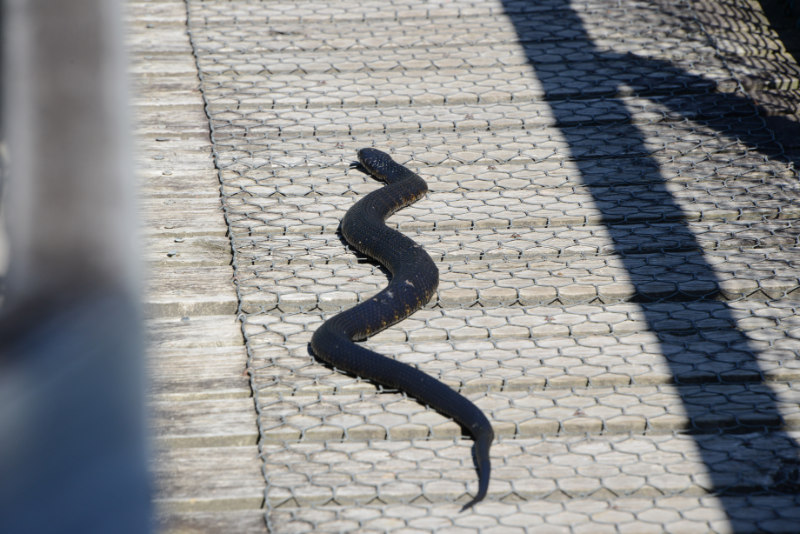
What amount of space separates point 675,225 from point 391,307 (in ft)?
4.45

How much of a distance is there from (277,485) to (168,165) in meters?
2.31

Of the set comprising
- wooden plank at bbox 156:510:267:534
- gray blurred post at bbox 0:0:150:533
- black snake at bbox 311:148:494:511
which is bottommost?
black snake at bbox 311:148:494:511

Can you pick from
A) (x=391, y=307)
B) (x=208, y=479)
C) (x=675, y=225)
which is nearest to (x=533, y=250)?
(x=675, y=225)

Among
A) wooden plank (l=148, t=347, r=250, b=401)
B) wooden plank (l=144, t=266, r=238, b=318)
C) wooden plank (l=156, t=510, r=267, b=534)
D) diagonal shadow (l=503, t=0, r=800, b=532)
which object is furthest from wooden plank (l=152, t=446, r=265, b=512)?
diagonal shadow (l=503, t=0, r=800, b=532)

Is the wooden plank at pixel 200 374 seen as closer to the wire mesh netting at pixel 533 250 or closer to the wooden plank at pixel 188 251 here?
the wire mesh netting at pixel 533 250

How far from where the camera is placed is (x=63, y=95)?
0.36 m

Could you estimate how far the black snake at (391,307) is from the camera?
2.51 meters

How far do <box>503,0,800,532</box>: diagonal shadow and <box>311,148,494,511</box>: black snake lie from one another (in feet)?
2.10

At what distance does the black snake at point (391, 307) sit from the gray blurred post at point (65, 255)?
6.14 feet

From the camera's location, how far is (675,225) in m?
3.69

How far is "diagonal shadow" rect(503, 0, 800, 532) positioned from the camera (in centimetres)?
239

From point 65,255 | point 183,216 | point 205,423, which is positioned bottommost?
point 183,216

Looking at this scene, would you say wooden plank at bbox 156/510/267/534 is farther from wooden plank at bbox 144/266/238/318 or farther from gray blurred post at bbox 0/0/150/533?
gray blurred post at bbox 0/0/150/533

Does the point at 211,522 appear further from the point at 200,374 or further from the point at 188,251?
the point at 188,251
